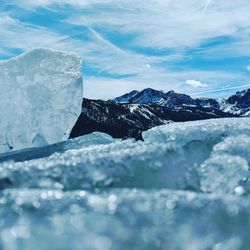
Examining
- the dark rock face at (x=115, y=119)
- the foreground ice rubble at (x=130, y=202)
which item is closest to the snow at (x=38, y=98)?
the foreground ice rubble at (x=130, y=202)

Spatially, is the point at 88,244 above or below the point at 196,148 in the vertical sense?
below

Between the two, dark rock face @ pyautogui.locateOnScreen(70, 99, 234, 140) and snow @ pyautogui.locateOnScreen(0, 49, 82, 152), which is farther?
dark rock face @ pyautogui.locateOnScreen(70, 99, 234, 140)

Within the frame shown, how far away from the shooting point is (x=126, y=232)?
3.37 meters

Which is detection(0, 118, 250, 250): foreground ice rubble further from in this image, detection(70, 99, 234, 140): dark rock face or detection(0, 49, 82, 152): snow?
detection(70, 99, 234, 140): dark rock face

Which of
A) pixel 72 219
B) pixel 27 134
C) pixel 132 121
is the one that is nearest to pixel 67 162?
pixel 72 219

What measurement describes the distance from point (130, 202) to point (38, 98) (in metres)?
11.8

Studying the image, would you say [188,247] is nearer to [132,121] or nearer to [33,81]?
[33,81]

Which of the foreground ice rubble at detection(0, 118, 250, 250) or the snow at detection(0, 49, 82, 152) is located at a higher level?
the snow at detection(0, 49, 82, 152)

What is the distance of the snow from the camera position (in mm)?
15078

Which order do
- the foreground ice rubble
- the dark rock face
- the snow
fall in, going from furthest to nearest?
the dark rock face < the snow < the foreground ice rubble

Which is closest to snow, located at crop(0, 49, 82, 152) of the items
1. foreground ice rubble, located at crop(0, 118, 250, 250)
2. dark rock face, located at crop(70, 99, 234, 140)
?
foreground ice rubble, located at crop(0, 118, 250, 250)

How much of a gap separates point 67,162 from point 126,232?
1.81 metres

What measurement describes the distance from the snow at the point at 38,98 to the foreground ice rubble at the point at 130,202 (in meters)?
9.94

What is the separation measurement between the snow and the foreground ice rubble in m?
9.94
